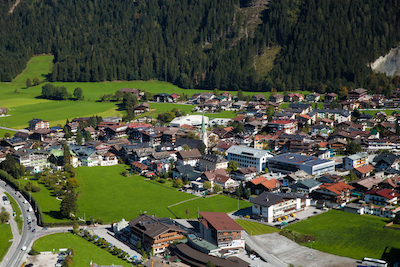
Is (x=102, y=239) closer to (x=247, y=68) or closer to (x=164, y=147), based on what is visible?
(x=164, y=147)

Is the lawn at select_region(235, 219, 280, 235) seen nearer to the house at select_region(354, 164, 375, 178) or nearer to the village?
the village

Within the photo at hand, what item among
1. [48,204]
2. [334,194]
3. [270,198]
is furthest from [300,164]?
[48,204]

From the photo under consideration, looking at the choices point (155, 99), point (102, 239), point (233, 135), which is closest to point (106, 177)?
point (102, 239)

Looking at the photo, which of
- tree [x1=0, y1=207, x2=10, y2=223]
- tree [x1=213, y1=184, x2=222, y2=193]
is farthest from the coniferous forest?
tree [x1=0, y1=207, x2=10, y2=223]

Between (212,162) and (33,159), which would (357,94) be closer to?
(212,162)

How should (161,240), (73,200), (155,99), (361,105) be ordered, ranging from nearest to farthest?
(161,240) → (73,200) → (361,105) → (155,99)

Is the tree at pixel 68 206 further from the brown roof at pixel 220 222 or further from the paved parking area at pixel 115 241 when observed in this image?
the brown roof at pixel 220 222
